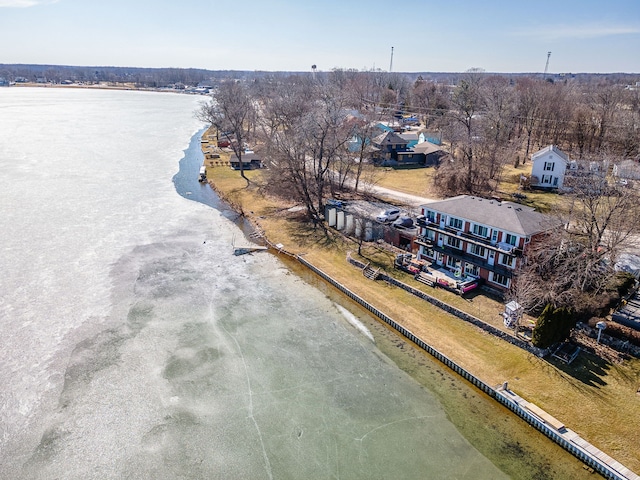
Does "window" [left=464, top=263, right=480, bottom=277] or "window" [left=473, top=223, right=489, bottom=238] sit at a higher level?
"window" [left=473, top=223, right=489, bottom=238]

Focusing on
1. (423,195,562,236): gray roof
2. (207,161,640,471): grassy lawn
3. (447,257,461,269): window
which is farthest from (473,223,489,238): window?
(207,161,640,471): grassy lawn

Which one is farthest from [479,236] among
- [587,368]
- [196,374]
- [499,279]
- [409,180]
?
[409,180]

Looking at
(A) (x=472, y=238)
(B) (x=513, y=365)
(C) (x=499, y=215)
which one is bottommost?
(B) (x=513, y=365)

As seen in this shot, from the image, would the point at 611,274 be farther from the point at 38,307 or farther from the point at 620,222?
the point at 38,307

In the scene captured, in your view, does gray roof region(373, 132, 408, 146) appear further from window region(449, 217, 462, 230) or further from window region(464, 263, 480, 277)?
window region(464, 263, 480, 277)

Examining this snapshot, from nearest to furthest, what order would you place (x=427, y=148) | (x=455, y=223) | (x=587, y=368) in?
(x=587, y=368), (x=455, y=223), (x=427, y=148)

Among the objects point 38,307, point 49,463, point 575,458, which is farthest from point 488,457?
point 38,307

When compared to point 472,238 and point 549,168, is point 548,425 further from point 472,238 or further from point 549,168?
point 549,168
